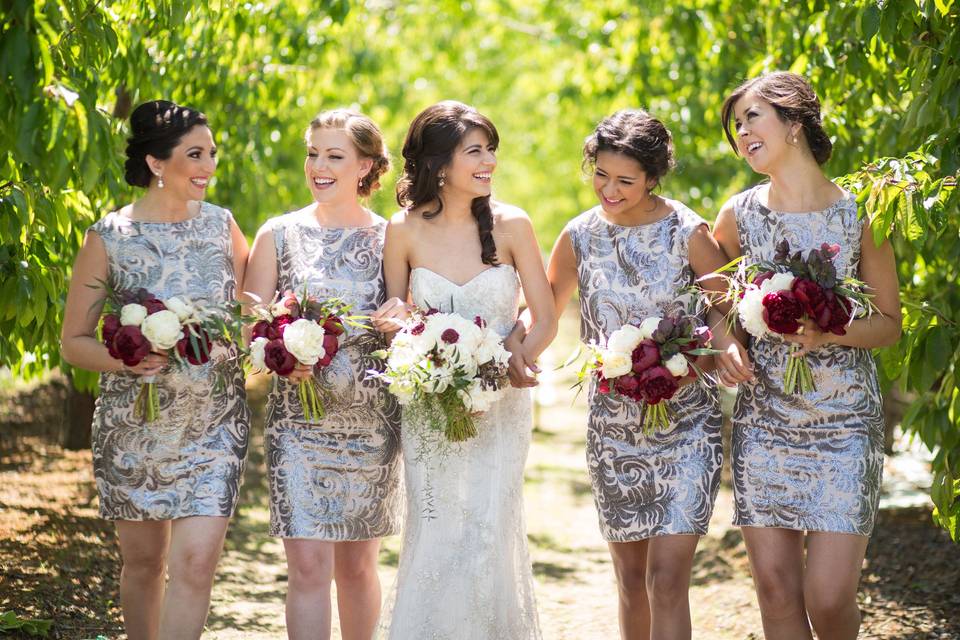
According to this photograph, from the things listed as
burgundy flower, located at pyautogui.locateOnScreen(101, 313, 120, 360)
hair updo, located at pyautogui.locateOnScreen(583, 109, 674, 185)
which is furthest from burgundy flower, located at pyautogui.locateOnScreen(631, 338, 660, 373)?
burgundy flower, located at pyautogui.locateOnScreen(101, 313, 120, 360)

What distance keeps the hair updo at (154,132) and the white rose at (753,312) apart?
97.4 inches

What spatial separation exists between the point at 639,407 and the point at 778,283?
0.89m

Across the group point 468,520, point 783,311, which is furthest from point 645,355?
point 468,520

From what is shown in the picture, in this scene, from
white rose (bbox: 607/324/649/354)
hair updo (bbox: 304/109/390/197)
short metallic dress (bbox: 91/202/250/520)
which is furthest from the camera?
hair updo (bbox: 304/109/390/197)

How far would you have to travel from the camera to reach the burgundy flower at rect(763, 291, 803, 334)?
15.0ft

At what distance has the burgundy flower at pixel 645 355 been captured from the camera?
4.82 metres

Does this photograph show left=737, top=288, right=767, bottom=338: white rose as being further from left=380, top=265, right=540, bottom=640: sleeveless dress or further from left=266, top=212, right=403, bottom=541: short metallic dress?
left=266, top=212, right=403, bottom=541: short metallic dress

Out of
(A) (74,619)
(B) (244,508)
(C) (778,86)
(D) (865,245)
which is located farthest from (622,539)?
(B) (244,508)

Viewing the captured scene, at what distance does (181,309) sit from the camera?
481 centimetres

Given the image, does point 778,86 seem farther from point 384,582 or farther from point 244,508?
point 244,508

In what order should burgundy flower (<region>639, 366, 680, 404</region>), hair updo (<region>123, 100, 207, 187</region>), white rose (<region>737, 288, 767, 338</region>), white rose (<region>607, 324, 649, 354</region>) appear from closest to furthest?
white rose (<region>737, 288, 767, 338</region>) → burgundy flower (<region>639, 366, 680, 404</region>) → white rose (<region>607, 324, 649, 354</region>) → hair updo (<region>123, 100, 207, 187</region>)

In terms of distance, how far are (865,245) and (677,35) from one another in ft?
15.9

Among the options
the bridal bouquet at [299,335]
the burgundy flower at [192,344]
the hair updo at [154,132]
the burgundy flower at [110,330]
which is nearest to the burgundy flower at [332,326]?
the bridal bouquet at [299,335]

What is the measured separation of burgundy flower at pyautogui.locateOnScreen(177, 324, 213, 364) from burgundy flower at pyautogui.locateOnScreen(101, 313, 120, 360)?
0.84 feet
